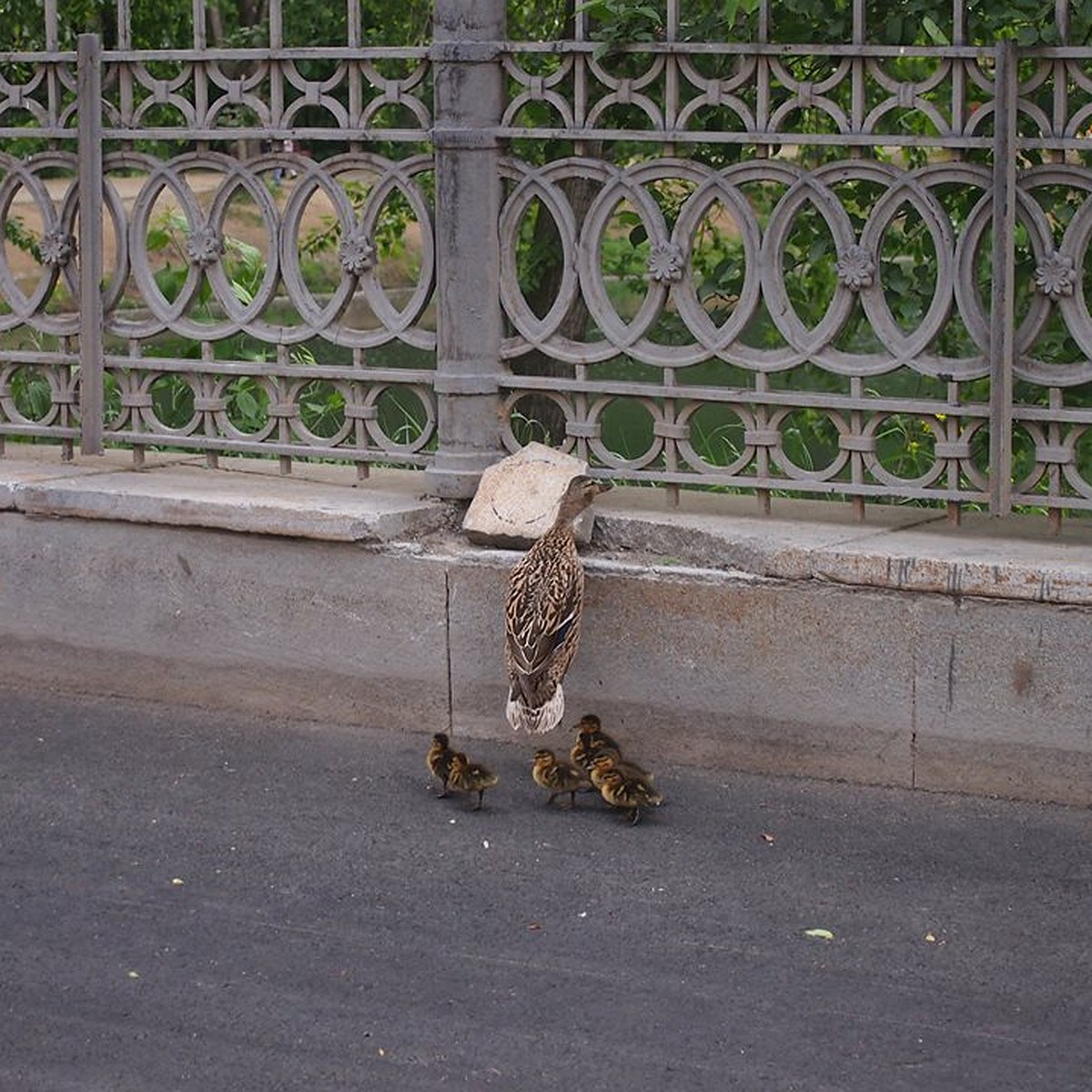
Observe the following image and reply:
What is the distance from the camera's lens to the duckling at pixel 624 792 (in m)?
7.18

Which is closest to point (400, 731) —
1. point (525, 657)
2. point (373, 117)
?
point (525, 657)

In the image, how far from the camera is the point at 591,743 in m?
7.52

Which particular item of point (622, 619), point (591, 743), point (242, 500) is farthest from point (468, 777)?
point (242, 500)

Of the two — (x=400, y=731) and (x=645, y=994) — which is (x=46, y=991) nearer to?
(x=645, y=994)

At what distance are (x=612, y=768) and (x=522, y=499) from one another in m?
1.21

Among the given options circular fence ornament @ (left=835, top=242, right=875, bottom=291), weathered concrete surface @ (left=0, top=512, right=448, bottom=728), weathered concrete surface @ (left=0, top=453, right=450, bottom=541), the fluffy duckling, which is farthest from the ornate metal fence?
the fluffy duckling

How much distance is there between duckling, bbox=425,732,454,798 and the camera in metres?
7.40

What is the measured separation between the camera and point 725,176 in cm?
780

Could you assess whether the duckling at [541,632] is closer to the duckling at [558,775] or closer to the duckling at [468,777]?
the duckling at [558,775]

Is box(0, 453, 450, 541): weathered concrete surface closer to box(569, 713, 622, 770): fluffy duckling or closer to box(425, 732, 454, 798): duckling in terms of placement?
box(425, 732, 454, 798): duckling

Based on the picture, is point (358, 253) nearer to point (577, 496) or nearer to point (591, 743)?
point (577, 496)

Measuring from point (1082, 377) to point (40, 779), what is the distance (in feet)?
12.7

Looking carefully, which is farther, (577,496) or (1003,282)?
(577,496)

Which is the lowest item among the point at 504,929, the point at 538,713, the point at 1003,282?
the point at 504,929
